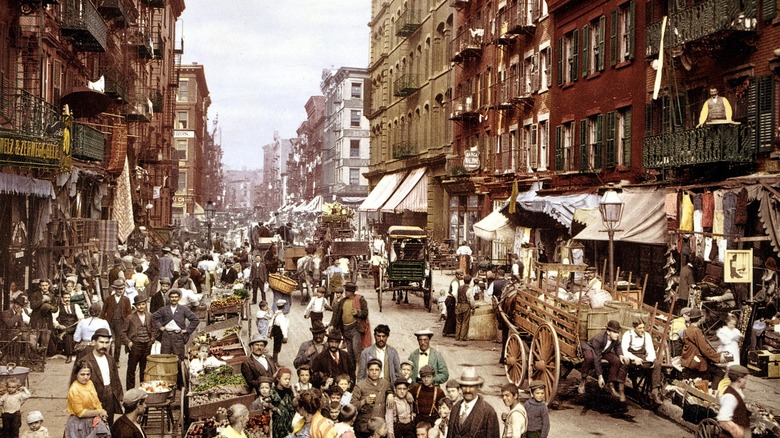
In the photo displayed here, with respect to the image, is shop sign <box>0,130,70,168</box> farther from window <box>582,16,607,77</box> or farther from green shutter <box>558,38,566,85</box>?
green shutter <box>558,38,566,85</box>

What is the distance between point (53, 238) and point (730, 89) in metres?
18.2

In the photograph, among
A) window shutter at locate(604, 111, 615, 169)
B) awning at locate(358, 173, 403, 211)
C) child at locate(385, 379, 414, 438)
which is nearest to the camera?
child at locate(385, 379, 414, 438)

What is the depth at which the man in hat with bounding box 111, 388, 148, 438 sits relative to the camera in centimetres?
802

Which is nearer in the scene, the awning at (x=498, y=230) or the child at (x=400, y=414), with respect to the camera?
the child at (x=400, y=414)

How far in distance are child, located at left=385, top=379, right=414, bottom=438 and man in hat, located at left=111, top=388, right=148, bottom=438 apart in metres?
2.72

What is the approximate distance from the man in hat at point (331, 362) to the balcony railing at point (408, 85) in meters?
41.6

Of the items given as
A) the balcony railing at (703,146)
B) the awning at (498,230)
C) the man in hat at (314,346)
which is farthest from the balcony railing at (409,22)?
the man in hat at (314,346)

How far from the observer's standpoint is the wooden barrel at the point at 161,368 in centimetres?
1159

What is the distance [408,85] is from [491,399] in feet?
129

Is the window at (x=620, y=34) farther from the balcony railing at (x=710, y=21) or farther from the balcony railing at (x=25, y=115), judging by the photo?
the balcony railing at (x=25, y=115)

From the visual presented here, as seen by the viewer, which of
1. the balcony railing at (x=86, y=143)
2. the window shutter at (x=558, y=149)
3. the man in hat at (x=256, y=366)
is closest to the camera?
the man in hat at (x=256, y=366)

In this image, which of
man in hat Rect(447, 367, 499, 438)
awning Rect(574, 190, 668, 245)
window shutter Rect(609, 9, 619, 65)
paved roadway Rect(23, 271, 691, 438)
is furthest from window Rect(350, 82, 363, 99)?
man in hat Rect(447, 367, 499, 438)

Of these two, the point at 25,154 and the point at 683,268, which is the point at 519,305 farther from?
the point at 25,154

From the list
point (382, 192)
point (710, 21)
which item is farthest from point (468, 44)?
point (710, 21)
